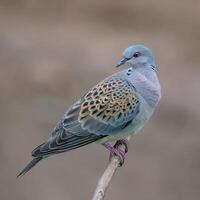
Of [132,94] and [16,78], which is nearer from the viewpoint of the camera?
[132,94]

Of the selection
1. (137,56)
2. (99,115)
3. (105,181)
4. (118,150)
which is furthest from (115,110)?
(105,181)

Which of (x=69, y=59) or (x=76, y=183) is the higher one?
(x=69, y=59)

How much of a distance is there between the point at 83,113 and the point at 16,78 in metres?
5.58

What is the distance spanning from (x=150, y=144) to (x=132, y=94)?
4.34 m

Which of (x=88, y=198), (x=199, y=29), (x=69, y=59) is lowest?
(x=88, y=198)

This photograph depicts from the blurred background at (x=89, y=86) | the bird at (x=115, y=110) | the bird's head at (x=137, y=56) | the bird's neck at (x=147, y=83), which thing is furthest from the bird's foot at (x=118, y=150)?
the blurred background at (x=89, y=86)

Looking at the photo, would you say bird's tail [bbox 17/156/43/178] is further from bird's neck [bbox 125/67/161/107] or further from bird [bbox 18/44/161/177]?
bird's neck [bbox 125/67/161/107]

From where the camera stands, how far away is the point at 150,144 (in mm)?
8055

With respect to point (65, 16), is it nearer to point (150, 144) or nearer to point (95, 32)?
point (95, 32)

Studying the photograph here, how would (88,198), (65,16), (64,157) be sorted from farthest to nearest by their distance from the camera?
1. (65,16)
2. (64,157)
3. (88,198)

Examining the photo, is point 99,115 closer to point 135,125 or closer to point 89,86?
point 135,125

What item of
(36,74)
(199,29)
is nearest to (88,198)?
(36,74)

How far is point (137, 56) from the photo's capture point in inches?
143

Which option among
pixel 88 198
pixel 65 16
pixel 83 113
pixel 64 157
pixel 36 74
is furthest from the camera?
pixel 65 16
